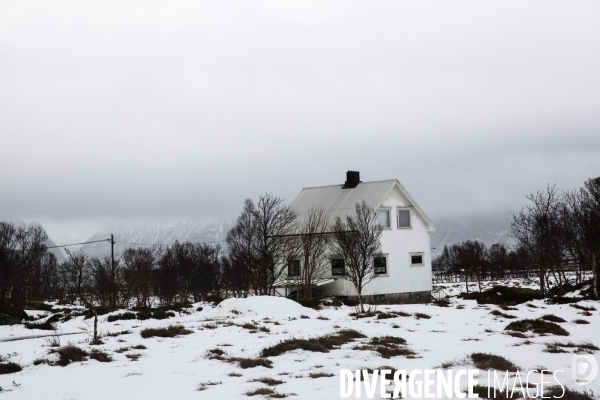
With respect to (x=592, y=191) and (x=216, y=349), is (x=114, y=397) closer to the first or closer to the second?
(x=216, y=349)

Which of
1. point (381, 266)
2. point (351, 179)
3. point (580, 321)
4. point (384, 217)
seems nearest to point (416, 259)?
point (381, 266)

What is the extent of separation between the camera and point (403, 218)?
38688 millimetres

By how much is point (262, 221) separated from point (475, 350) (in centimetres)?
2408

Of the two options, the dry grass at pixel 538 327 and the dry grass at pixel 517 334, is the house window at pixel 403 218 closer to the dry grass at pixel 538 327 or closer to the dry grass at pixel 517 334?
the dry grass at pixel 538 327

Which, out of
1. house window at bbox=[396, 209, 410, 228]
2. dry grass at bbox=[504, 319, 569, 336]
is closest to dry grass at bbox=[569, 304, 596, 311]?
dry grass at bbox=[504, 319, 569, 336]

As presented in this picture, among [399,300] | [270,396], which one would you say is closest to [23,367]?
[270,396]

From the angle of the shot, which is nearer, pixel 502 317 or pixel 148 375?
pixel 148 375

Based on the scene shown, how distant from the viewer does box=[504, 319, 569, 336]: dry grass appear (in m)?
14.1

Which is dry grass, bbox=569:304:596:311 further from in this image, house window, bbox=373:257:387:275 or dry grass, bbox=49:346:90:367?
dry grass, bbox=49:346:90:367

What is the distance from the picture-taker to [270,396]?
7.62 metres

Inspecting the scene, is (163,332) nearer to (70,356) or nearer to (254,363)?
(70,356)

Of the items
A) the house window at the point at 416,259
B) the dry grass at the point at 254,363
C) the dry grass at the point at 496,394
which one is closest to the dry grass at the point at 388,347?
the dry grass at the point at 254,363

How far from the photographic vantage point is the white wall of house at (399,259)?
36062 mm

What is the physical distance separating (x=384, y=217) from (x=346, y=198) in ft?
10.9
